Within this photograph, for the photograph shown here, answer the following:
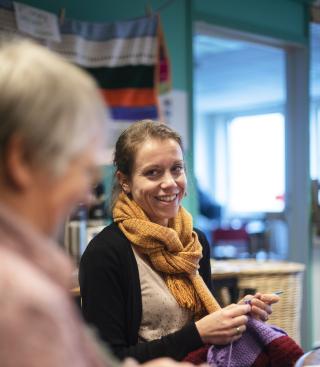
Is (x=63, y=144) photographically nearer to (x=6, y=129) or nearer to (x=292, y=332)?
(x=6, y=129)

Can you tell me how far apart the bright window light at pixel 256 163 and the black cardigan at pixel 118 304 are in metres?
7.70

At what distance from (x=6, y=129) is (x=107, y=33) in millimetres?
2406

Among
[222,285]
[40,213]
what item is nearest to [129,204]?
[40,213]

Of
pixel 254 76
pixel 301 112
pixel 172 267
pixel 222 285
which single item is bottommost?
pixel 222 285

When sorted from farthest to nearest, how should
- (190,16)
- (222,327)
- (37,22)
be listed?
1. (190,16)
2. (37,22)
3. (222,327)

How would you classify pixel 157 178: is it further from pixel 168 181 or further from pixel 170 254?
pixel 170 254

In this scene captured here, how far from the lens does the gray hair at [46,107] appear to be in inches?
23.1

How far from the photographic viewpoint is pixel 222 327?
1320 mm

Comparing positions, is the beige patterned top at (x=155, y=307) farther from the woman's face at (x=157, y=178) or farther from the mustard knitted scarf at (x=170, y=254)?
the woman's face at (x=157, y=178)

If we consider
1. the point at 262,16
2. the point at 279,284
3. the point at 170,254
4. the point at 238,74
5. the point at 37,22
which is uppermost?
the point at 238,74

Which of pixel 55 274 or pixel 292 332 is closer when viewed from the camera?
pixel 55 274

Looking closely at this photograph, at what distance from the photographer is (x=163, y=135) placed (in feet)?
4.90

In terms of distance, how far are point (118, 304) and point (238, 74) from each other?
6.20m

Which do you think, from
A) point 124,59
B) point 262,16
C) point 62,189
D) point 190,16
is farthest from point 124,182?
point 262,16
